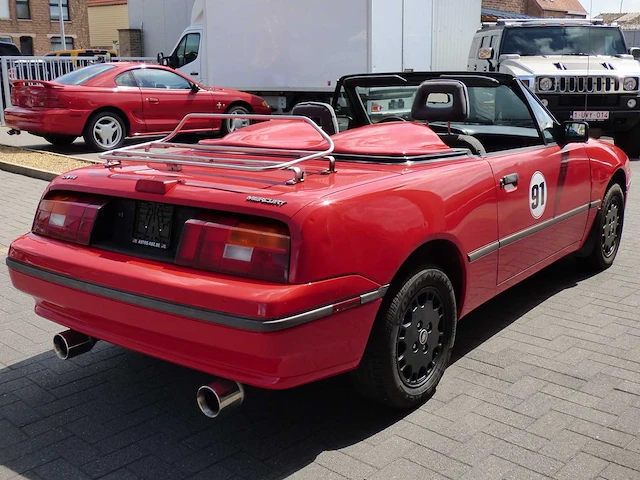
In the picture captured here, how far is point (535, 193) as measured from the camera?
439 centimetres

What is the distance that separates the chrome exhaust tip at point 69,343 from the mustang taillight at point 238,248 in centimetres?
83

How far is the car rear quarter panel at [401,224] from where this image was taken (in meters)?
2.83

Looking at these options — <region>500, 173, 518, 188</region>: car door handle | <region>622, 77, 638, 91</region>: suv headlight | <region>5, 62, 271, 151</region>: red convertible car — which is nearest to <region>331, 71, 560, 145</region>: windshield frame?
<region>500, 173, 518, 188</region>: car door handle

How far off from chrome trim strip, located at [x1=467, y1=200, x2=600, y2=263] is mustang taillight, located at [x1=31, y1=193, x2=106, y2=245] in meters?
1.81

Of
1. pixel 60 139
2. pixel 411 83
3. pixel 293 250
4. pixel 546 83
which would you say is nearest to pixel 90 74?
pixel 60 139

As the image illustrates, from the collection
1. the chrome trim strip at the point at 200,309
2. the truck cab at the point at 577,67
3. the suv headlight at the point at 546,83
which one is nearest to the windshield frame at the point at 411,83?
the chrome trim strip at the point at 200,309

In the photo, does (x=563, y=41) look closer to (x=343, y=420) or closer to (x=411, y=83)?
(x=411, y=83)

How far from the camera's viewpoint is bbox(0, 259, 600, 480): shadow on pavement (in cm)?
302

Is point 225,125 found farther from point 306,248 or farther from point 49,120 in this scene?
point 306,248

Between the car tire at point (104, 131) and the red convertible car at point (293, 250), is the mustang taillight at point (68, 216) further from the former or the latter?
the car tire at point (104, 131)

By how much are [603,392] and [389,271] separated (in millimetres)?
1358

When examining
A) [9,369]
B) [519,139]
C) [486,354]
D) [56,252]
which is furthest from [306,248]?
[519,139]

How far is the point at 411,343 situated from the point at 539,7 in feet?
152

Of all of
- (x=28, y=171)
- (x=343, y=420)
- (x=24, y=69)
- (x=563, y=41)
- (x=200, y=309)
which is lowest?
(x=343, y=420)
